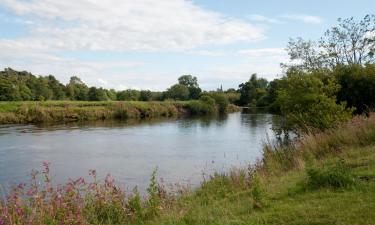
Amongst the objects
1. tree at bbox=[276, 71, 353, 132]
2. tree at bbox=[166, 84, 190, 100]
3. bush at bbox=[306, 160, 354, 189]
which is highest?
tree at bbox=[166, 84, 190, 100]

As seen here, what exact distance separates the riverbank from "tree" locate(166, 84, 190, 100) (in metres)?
29.1

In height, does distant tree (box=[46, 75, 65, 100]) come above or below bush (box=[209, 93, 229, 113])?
above

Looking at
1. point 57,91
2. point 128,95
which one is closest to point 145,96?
point 128,95

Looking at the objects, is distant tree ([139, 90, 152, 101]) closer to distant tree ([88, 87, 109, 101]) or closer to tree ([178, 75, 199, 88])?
distant tree ([88, 87, 109, 101])

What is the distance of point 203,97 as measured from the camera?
78125 mm

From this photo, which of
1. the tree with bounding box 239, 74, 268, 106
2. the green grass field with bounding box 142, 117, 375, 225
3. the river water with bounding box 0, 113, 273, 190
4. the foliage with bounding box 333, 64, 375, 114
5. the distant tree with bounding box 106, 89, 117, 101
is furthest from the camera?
the tree with bounding box 239, 74, 268, 106

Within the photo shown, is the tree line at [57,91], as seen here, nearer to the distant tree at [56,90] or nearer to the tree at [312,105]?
the distant tree at [56,90]

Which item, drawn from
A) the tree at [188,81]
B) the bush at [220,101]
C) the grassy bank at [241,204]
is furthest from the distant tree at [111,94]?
the grassy bank at [241,204]

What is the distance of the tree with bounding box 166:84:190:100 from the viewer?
10316 centimetres

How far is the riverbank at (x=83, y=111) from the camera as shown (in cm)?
4741

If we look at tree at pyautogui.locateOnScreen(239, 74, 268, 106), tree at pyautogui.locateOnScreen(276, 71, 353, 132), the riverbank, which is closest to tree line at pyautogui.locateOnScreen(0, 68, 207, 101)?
the riverbank

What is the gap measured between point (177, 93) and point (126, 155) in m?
81.1

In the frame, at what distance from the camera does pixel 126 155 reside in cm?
2283

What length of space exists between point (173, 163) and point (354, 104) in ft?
38.2
